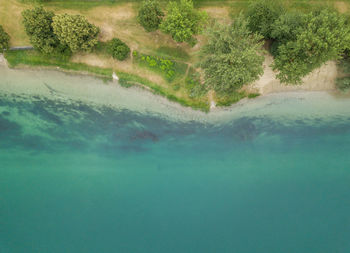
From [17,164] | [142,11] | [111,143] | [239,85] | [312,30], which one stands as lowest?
[17,164]

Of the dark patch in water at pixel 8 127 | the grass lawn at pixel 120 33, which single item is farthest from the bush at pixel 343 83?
A: the dark patch in water at pixel 8 127

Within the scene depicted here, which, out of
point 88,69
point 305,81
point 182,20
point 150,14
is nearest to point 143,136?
point 88,69

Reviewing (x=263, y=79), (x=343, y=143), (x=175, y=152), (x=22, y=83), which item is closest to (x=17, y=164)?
(x=22, y=83)

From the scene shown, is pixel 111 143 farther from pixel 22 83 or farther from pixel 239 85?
pixel 239 85

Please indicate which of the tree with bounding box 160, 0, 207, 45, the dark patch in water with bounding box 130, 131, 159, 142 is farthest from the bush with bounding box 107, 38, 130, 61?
the dark patch in water with bounding box 130, 131, 159, 142

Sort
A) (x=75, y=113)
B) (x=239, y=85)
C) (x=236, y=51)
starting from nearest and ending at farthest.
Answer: (x=236, y=51) < (x=239, y=85) < (x=75, y=113)

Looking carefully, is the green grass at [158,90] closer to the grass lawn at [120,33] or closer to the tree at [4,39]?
the grass lawn at [120,33]
